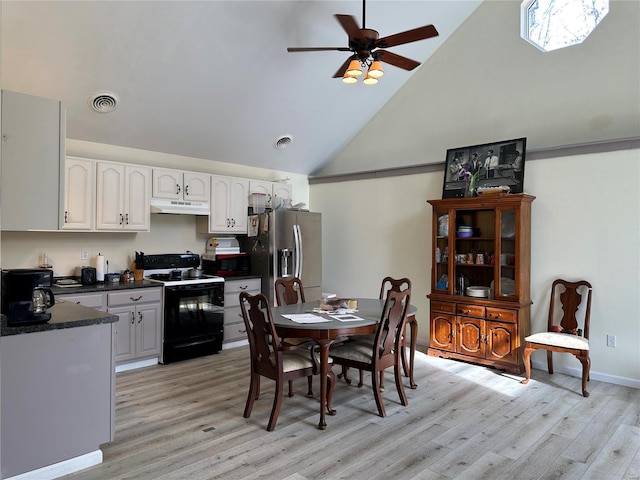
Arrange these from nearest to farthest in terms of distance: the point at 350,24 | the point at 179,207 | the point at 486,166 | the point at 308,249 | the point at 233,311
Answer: the point at 350,24 → the point at 486,166 → the point at 179,207 → the point at 233,311 → the point at 308,249

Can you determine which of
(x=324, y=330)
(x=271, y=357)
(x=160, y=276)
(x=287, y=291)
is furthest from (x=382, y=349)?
(x=160, y=276)

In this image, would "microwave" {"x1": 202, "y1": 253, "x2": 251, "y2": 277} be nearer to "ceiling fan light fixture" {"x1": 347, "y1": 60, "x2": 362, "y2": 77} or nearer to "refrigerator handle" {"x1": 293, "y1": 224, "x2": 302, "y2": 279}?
"refrigerator handle" {"x1": 293, "y1": 224, "x2": 302, "y2": 279}

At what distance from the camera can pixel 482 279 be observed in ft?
16.4

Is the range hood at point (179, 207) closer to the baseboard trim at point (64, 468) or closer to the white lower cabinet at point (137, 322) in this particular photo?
the white lower cabinet at point (137, 322)

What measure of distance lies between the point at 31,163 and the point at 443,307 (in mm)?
4152

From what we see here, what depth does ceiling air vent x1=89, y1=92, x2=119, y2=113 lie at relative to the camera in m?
4.20

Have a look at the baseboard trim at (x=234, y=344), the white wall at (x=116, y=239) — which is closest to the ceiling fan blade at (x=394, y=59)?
the white wall at (x=116, y=239)

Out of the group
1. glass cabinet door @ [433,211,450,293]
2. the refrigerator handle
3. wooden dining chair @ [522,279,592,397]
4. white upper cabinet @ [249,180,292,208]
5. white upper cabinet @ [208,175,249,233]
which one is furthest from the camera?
white upper cabinet @ [249,180,292,208]

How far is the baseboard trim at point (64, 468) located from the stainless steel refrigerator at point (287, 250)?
3.14 m

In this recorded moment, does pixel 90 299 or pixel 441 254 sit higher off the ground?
pixel 441 254

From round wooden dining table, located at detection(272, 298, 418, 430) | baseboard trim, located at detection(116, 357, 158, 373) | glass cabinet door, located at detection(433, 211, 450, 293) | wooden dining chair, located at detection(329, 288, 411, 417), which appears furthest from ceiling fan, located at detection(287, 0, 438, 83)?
baseboard trim, located at detection(116, 357, 158, 373)

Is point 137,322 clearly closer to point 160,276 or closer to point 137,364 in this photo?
point 137,364

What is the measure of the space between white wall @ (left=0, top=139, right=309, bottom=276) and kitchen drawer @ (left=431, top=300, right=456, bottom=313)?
9.98 feet

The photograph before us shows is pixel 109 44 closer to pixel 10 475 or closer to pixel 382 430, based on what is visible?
pixel 10 475
